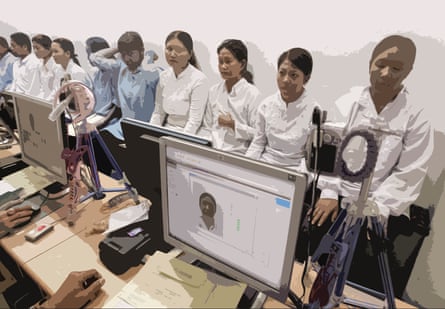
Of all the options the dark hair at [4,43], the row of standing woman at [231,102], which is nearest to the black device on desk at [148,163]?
the row of standing woman at [231,102]

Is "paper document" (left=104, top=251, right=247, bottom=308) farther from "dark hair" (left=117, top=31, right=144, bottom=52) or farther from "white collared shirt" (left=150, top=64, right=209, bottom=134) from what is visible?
"dark hair" (left=117, top=31, right=144, bottom=52)

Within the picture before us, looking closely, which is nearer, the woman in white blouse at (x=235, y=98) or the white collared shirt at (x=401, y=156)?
the white collared shirt at (x=401, y=156)

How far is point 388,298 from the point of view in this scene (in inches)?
33.6

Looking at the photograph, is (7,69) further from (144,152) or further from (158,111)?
(144,152)

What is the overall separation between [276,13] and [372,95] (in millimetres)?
914

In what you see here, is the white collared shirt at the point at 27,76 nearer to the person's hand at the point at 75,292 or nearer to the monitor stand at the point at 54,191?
the monitor stand at the point at 54,191

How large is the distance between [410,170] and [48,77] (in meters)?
4.07

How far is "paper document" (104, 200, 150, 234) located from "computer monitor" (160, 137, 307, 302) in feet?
1.06

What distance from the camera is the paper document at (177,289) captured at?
84 centimetres

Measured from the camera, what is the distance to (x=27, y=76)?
4059 millimetres

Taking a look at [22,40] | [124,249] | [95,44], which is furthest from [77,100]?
[22,40]

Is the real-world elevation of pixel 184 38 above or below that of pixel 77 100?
above

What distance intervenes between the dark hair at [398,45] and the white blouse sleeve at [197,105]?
1.33 meters

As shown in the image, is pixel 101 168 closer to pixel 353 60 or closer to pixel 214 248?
pixel 214 248
